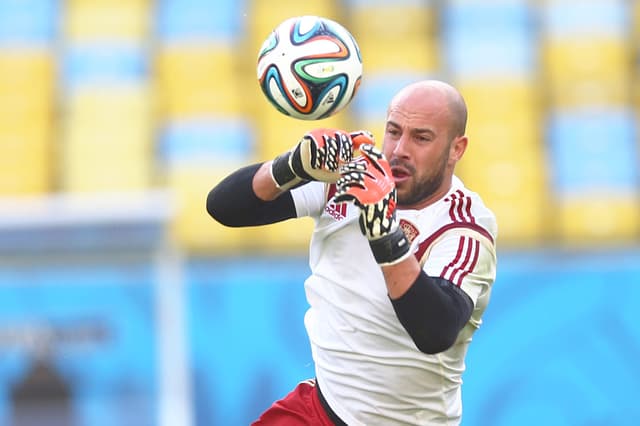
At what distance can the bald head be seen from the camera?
464 centimetres

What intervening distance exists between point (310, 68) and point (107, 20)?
28.7 ft

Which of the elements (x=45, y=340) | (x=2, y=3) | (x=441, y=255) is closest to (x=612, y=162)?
(x=45, y=340)

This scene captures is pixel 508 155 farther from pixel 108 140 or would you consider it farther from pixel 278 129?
pixel 108 140

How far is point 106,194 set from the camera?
11.4 m

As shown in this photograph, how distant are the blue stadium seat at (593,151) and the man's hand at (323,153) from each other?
763 cm

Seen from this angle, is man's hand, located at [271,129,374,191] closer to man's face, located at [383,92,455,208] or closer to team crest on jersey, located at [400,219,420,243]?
man's face, located at [383,92,455,208]

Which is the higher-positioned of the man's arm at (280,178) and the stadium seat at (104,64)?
the stadium seat at (104,64)

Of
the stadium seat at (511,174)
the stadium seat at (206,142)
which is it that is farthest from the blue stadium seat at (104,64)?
the stadium seat at (511,174)

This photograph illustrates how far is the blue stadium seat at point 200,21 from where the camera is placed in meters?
12.9

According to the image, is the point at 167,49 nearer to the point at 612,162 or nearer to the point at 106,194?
the point at 106,194

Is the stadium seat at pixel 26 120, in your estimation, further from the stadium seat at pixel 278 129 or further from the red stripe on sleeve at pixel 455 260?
the red stripe on sleeve at pixel 455 260

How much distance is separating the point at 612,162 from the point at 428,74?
2152mm

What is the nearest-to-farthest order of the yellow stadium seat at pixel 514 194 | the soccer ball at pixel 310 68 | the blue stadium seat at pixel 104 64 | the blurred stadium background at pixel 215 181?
the soccer ball at pixel 310 68 < the blurred stadium background at pixel 215 181 < the yellow stadium seat at pixel 514 194 < the blue stadium seat at pixel 104 64

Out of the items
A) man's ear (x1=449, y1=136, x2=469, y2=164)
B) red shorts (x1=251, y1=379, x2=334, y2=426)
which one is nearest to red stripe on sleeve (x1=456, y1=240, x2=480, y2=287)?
man's ear (x1=449, y1=136, x2=469, y2=164)
